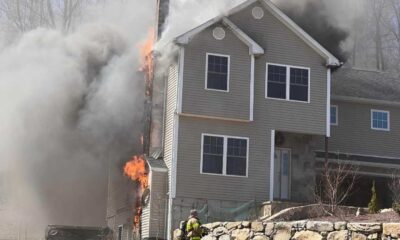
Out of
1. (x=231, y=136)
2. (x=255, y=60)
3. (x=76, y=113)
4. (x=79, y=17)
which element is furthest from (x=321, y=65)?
(x=79, y=17)

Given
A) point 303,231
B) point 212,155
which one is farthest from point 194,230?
point 212,155

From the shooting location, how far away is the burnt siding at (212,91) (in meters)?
22.9

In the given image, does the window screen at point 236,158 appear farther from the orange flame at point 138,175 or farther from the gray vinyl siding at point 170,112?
the orange flame at point 138,175

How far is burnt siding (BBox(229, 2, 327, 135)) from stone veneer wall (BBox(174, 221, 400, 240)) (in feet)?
24.5

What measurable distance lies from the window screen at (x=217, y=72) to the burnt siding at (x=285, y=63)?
1214 mm

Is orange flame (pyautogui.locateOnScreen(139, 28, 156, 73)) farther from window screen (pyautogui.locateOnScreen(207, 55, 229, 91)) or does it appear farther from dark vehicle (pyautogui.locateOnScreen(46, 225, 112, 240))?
dark vehicle (pyautogui.locateOnScreen(46, 225, 112, 240))

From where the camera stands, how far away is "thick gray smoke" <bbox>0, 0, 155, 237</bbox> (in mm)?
27547

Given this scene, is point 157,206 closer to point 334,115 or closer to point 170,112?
point 170,112

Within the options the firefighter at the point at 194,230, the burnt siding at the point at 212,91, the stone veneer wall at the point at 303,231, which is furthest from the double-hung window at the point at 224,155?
the firefighter at the point at 194,230

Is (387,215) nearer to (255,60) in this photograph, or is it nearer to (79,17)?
(255,60)

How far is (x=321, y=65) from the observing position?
964 inches

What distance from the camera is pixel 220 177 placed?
22859 millimetres

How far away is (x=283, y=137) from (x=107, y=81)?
26.3 ft

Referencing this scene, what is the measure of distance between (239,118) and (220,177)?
7.19 feet
